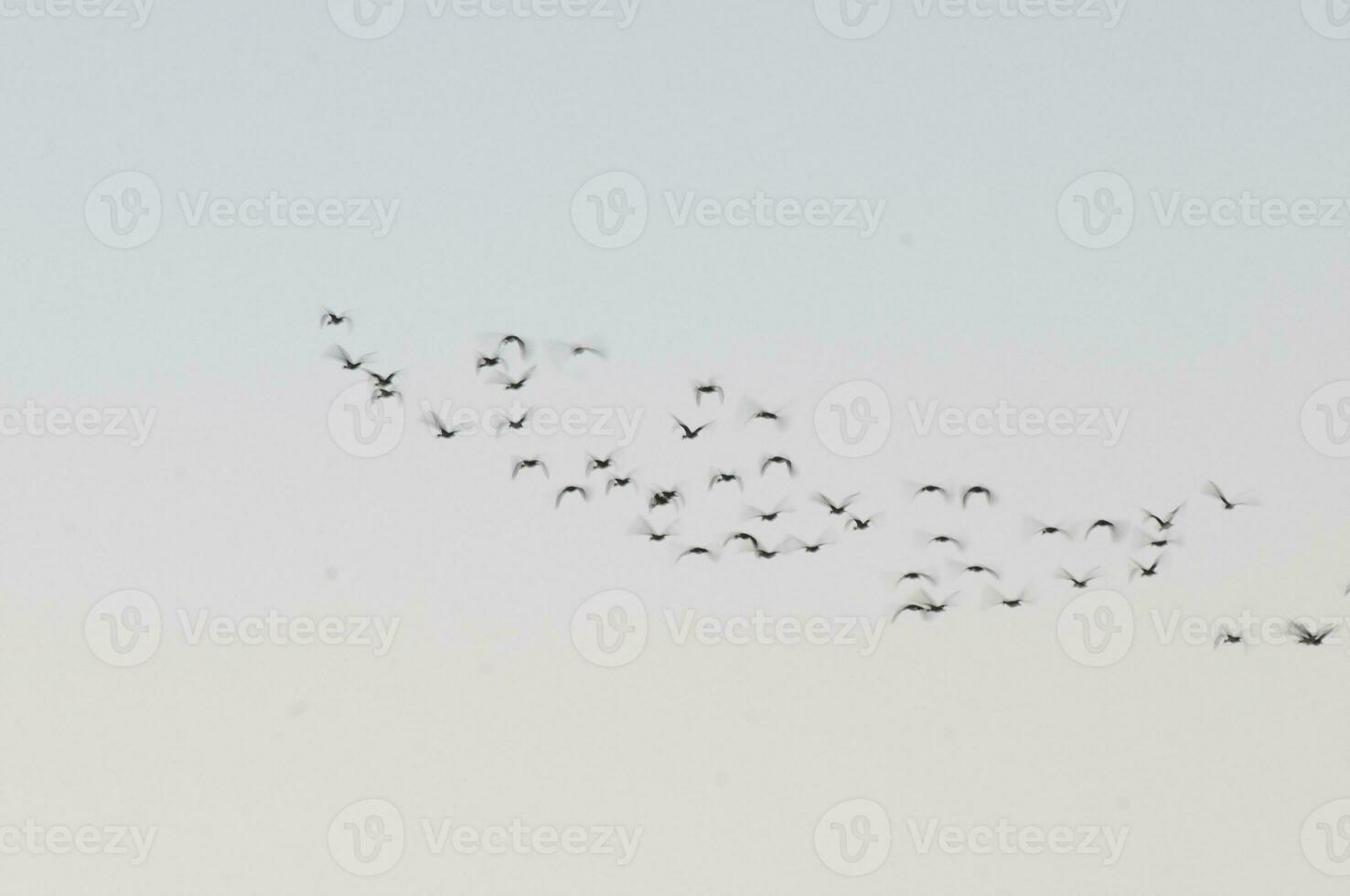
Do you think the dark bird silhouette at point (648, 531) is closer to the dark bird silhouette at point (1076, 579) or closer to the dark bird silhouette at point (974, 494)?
the dark bird silhouette at point (974, 494)

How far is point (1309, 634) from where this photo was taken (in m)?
2.92

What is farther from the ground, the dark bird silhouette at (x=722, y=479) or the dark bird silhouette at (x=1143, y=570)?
the dark bird silhouette at (x=722, y=479)

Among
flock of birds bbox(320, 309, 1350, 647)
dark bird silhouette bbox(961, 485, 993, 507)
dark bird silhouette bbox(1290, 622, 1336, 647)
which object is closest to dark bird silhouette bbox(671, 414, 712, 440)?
flock of birds bbox(320, 309, 1350, 647)

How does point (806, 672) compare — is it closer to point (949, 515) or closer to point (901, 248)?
point (949, 515)

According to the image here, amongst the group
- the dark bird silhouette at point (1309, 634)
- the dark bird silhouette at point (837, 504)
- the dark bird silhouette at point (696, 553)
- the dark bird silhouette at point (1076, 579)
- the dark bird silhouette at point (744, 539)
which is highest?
the dark bird silhouette at point (837, 504)

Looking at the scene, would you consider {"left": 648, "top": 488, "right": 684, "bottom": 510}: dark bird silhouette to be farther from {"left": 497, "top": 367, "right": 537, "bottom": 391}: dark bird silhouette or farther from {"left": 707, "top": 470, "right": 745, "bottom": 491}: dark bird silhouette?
{"left": 497, "top": 367, "right": 537, "bottom": 391}: dark bird silhouette

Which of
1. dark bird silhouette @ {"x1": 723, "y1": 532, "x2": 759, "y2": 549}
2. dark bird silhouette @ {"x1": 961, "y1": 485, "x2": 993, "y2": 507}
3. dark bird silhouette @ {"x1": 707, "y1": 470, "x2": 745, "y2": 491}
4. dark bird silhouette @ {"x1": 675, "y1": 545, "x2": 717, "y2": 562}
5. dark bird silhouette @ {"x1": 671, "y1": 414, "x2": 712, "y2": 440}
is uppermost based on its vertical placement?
dark bird silhouette @ {"x1": 671, "y1": 414, "x2": 712, "y2": 440}

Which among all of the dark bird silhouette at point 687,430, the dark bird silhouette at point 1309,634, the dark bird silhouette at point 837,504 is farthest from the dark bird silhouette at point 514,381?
the dark bird silhouette at point 1309,634

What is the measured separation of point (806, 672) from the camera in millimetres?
2934

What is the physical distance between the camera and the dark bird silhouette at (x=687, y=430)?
2949mm

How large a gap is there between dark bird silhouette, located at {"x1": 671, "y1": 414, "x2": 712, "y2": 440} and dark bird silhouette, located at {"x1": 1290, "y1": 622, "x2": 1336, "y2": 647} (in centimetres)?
139

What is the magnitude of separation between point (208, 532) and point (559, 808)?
3.31 ft

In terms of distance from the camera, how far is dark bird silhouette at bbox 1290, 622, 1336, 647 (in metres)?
2.92

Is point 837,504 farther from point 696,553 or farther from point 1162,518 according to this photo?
point 1162,518
